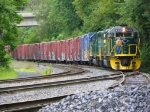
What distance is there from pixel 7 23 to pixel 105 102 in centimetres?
1564

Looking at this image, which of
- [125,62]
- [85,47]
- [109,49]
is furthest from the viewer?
[85,47]

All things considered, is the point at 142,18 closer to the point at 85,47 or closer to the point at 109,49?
the point at 109,49

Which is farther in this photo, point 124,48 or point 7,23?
point 7,23

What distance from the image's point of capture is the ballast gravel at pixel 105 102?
840 centimetres

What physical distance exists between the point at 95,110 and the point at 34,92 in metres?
5.08

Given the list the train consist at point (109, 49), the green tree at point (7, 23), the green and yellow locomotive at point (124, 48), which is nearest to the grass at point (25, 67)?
the green tree at point (7, 23)

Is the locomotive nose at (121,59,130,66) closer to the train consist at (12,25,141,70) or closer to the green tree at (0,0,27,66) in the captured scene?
the train consist at (12,25,141,70)

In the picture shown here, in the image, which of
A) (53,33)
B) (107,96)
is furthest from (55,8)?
(107,96)

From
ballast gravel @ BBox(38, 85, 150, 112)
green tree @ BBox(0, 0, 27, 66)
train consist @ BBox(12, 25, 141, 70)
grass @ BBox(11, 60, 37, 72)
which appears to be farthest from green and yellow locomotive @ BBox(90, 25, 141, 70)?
ballast gravel @ BBox(38, 85, 150, 112)

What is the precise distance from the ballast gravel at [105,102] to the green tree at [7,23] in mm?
13764

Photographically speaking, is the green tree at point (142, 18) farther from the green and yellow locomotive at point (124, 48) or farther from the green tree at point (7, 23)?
the green tree at point (7, 23)

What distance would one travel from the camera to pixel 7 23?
23.5 m

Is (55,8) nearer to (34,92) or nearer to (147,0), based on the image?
(147,0)

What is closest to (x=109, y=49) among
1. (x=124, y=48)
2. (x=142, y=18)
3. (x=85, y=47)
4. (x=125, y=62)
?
(x=124, y=48)
